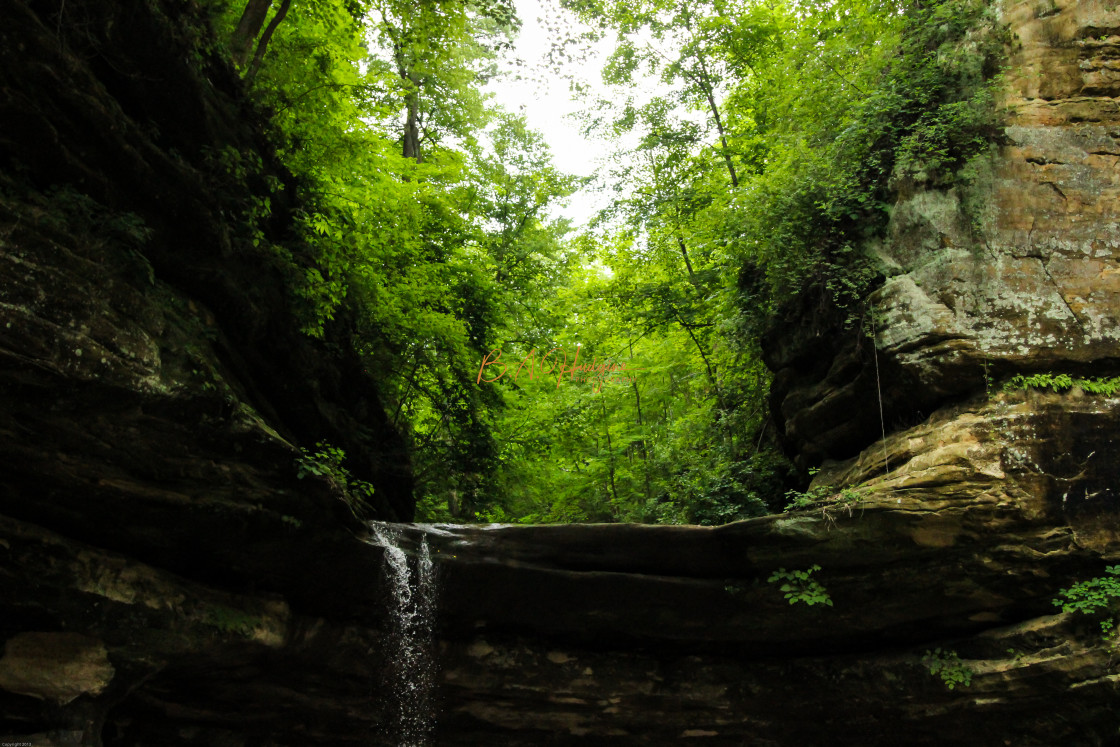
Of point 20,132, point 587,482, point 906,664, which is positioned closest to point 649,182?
point 587,482

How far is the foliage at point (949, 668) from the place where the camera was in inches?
267

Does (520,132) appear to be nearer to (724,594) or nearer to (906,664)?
(724,594)

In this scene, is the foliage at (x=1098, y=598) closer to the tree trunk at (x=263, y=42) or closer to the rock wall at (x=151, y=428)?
the rock wall at (x=151, y=428)

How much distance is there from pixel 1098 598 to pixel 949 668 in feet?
5.06

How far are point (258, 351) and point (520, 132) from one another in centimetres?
1074

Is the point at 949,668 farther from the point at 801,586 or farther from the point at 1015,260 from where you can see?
the point at 1015,260

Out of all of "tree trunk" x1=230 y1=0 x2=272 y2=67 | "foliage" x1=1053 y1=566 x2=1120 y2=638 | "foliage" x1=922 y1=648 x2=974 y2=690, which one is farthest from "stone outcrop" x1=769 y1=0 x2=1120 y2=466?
"tree trunk" x1=230 y1=0 x2=272 y2=67

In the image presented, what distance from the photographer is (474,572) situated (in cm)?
781

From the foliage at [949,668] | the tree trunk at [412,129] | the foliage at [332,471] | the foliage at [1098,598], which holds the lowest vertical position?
the foliage at [949,668]

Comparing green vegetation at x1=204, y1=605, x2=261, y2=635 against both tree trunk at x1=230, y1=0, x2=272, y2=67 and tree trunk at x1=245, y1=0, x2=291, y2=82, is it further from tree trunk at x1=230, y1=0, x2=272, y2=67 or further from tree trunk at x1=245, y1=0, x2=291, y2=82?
tree trunk at x1=230, y1=0, x2=272, y2=67

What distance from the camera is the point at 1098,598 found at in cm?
617

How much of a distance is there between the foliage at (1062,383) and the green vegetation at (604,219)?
71.3 inches

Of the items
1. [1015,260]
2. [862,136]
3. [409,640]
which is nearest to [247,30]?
[409,640]

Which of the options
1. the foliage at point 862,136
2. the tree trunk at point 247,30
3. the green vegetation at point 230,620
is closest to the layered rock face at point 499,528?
the green vegetation at point 230,620
